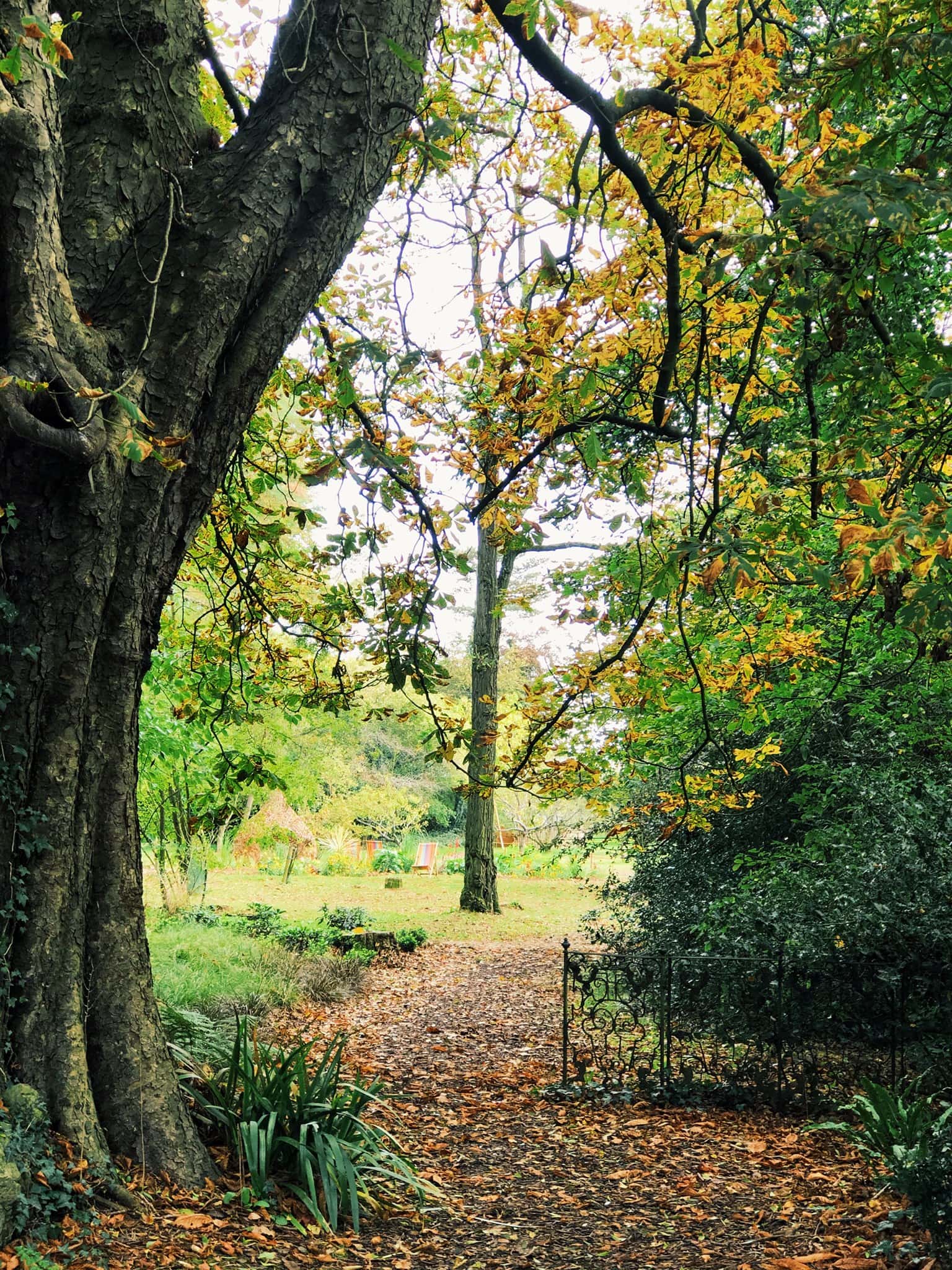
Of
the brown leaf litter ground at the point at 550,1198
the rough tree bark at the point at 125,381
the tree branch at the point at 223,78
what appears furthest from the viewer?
the tree branch at the point at 223,78

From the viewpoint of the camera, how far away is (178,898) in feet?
42.2

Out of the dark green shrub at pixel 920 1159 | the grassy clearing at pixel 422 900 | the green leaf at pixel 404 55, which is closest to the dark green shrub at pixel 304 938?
the grassy clearing at pixel 422 900

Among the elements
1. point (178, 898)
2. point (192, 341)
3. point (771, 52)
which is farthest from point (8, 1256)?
point (178, 898)

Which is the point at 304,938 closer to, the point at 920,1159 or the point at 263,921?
the point at 263,921

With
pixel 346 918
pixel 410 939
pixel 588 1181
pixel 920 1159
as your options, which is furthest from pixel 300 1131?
pixel 346 918

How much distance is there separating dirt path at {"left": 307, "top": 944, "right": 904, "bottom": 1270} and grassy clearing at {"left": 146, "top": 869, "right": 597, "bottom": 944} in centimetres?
339

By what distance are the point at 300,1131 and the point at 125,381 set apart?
3.17 metres

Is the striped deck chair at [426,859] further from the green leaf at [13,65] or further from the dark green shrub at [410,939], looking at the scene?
the green leaf at [13,65]

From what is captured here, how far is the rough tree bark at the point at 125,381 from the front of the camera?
316cm

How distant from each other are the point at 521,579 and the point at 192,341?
33772 mm

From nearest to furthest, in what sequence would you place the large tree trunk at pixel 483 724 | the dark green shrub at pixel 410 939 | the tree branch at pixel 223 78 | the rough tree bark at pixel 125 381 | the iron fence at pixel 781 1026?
1. the rough tree bark at pixel 125 381
2. the tree branch at pixel 223 78
3. the iron fence at pixel 781 1026
4. the dark green shrub at pixel 410 939
5. the large tree trunk at pixel 483 724

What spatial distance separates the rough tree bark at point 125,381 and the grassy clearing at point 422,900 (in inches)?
229

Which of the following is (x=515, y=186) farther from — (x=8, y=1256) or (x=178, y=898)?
(x=178, y=898)

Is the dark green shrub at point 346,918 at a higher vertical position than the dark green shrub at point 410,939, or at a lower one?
higher
